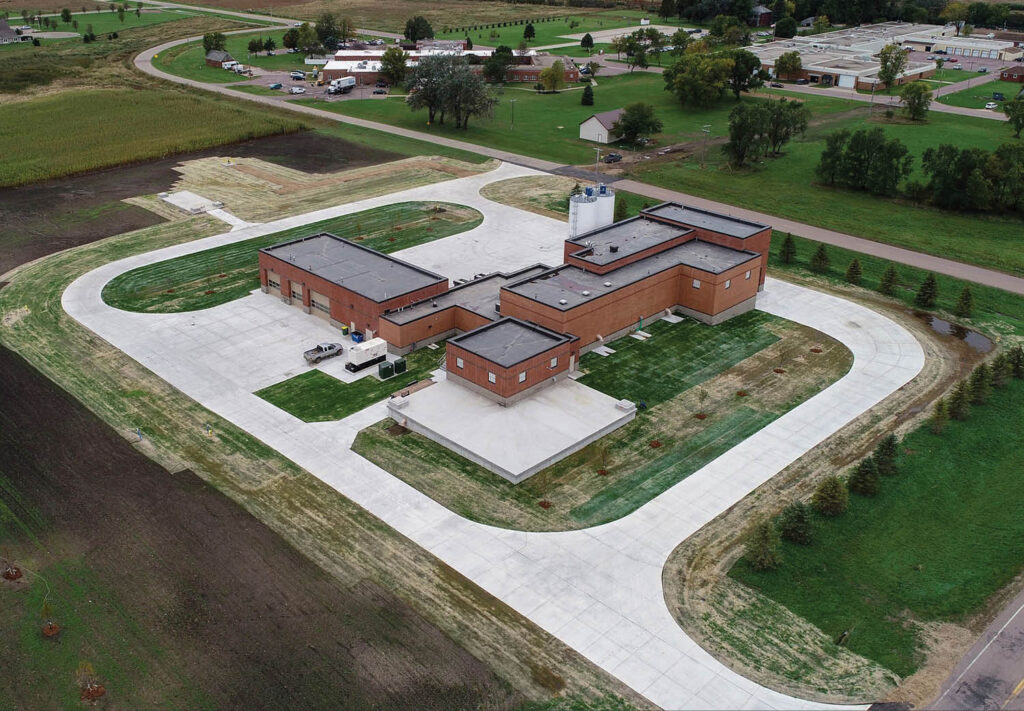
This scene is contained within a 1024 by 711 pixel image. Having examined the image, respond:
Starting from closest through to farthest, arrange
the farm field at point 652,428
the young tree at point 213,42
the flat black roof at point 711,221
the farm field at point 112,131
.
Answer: the farm field at point 652,428
the flat black roof at point 711,221
the farm field at point 112,131
the young tree at point 213,42

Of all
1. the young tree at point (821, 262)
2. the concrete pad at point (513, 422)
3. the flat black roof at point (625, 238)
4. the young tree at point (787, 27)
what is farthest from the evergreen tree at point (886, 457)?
the young tree at point (787, 27)

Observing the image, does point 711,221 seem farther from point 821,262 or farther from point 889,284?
point 889,284

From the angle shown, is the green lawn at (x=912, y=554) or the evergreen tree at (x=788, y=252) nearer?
the green lawn at (x=912, y=554)

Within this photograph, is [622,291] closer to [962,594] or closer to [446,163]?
[962,594]

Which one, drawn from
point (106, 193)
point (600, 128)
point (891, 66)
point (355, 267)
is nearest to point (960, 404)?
point (355, 267)

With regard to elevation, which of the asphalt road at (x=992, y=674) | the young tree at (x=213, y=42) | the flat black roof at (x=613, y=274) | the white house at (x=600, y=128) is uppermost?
the young tree at (x=213, y=42)

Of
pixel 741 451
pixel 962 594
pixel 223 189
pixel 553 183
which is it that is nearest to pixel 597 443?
pixel 741 451

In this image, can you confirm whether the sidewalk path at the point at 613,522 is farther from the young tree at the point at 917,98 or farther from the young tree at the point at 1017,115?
the young tree at the point at 917,98
